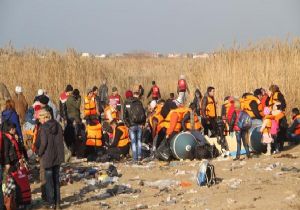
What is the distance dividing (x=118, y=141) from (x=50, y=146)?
6522mm

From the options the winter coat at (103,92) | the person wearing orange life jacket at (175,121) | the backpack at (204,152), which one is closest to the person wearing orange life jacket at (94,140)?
the person wearing orange life jacket at (175,121)

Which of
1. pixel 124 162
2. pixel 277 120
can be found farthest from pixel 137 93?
pixel 277 120

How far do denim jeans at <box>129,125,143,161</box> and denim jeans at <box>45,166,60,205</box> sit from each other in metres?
5.69

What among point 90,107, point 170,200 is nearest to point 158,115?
point 90,107

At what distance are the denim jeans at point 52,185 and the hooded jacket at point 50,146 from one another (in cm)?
19

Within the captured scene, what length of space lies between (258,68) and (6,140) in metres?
14.9

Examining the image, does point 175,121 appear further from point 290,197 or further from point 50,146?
point 290,197

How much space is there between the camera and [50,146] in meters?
11.1

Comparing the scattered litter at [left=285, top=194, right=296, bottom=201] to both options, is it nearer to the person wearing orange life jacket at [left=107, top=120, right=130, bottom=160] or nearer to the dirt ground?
the dirt ground

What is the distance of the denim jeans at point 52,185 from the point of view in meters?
A: 11.3

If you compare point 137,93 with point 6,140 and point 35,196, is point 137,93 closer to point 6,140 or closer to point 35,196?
point 35,196

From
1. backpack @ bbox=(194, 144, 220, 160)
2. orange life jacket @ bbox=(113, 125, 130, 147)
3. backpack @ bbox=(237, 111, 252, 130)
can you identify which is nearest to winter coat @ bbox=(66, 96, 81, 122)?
orange life jacket @ bbox=(113, 125, 130, 147)

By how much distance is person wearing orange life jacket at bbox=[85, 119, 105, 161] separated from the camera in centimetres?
1756

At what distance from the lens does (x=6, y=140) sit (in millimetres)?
10531
